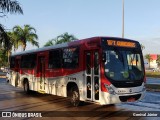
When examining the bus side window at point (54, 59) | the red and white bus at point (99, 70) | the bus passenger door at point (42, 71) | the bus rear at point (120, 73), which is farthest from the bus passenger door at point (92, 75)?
the bus passenger door at point (42, 71)

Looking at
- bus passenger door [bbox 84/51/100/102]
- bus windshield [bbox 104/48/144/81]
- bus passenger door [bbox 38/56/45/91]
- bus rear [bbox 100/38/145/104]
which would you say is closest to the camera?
bus rear [bbox 100/38/145/104]

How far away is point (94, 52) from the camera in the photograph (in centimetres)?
1249

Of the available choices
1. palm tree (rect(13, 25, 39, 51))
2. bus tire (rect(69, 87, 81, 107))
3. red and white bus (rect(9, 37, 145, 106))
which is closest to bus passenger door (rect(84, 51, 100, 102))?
red and white bus (rect(9, 37, 145, 106))

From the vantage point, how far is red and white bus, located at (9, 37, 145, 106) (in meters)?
11.8

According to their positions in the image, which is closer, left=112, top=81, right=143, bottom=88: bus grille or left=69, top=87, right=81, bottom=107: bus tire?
left=112, top=81, right=143, bottom=88: bus grille

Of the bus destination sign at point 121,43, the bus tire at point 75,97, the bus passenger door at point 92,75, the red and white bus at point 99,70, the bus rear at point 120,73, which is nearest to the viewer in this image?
the bus rear at point 120,73

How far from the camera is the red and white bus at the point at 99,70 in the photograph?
1177 centimetres

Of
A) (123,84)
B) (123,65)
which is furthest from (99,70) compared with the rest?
(123,84)

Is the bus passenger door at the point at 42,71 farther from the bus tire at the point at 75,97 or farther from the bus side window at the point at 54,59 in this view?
the bus tire at the point at 75,97

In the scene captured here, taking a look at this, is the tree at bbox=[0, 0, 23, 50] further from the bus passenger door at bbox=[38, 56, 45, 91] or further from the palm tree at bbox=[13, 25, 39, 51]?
the palm tree at bbox=[13, 25, 39, 51]

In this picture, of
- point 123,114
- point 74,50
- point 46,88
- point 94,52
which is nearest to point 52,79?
point 46,88

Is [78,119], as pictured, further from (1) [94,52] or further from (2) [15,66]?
(2) [15,66]

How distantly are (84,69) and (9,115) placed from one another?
373 centimetres

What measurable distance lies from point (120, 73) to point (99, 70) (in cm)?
85
